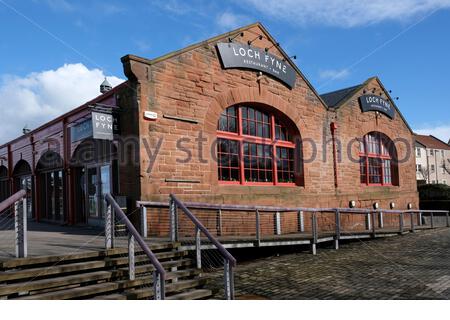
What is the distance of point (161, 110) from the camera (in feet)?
35.0

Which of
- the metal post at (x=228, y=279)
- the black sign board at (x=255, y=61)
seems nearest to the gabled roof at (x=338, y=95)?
the black sign board at (x=255, y=61)

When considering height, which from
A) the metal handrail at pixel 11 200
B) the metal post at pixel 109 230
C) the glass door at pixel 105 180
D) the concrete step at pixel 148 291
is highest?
the glass door at pixel 105 180

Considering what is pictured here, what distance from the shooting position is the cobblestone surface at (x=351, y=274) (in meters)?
7.04

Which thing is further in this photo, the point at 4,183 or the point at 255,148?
the point at 4,183

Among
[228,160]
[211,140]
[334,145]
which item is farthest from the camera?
[334,145]

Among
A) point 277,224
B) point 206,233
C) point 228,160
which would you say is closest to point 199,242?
point 206,233

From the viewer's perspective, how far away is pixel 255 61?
1350cm

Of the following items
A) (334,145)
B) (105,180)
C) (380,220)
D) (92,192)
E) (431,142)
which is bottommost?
(380,220)

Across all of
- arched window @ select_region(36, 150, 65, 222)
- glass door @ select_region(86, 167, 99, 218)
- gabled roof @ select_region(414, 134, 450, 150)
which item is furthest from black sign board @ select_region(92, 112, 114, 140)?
gabled roof @ select_region(414, 134, 450, 150)

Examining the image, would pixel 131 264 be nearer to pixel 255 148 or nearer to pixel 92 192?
pixel 92 192

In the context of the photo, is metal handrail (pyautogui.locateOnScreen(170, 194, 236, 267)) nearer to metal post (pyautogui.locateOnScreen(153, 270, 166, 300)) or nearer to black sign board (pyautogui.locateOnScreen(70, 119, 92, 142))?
metal post (pyautogui.locateOnScreen(153, 270, 166, 300))

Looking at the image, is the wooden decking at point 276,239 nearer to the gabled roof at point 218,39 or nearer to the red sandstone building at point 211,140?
the red sandstone building at point 211,140

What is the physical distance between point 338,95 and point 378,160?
12.1ft

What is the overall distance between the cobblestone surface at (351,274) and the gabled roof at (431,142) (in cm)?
5077
